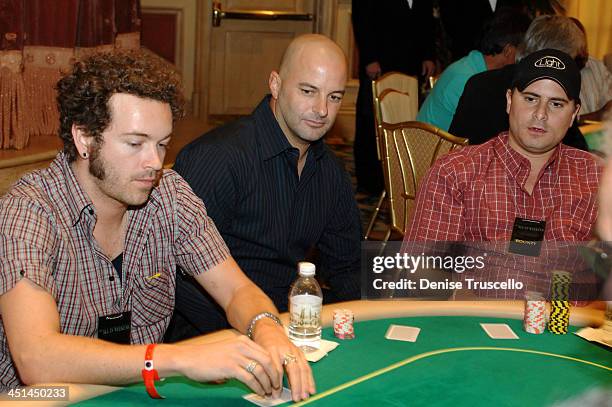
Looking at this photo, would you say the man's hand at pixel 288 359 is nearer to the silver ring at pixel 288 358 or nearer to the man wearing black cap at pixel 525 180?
the silver ring at pixel 288 358

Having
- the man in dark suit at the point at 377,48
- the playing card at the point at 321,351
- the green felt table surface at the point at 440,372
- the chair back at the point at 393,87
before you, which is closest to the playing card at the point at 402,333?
the green felt table surface at the point at 440,372

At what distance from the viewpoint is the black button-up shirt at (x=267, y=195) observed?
2812 mm

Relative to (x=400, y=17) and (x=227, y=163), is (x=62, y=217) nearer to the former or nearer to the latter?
(x=227, y=163)

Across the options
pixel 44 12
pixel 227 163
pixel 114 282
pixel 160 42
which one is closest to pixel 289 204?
pixel 227 163

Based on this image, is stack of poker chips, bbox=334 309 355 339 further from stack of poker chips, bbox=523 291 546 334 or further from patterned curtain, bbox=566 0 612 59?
patterned curtain, bbox=566 0 612 59

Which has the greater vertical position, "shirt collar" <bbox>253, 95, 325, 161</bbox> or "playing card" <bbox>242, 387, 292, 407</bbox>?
"shirt collar" <bbox>253, 95, 325, 161</bbox>

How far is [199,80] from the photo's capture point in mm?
8555

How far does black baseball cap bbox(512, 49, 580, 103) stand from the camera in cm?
301

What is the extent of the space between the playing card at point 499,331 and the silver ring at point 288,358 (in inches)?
23.7

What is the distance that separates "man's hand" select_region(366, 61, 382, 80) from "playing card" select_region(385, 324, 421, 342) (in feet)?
15.1

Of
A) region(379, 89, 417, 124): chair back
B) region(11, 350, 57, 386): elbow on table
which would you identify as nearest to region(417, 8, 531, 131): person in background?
region(379, 89, 417, 124): chair back

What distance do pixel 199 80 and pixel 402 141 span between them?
4697mm

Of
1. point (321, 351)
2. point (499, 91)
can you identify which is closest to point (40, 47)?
point (499, 91)

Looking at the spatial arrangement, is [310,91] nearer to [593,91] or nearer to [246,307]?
[246,307]
